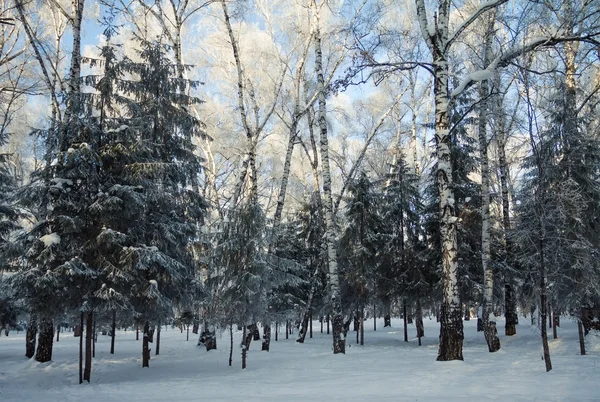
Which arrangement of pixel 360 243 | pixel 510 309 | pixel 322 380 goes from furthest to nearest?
pixel 360 243, pixel 510 309, pixel 322 380

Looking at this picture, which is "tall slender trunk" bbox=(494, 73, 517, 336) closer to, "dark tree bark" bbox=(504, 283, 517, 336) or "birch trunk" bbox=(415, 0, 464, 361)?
"dark tree bark" bbox=(504, 283, 517, 336)

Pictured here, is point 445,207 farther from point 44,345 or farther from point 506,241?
point 44,345

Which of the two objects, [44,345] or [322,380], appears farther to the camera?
[44,345]

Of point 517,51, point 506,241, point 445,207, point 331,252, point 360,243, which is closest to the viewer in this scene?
point 517,51

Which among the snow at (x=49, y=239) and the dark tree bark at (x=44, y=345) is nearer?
the snow at (x=49, y=239)

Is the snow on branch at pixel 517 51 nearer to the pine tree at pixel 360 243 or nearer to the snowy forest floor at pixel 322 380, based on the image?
the snowy forest floor at pixel 322 380

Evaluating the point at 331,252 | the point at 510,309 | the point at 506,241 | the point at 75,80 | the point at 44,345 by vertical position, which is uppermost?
the point at 75,80

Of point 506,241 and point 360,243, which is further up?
point 360,243

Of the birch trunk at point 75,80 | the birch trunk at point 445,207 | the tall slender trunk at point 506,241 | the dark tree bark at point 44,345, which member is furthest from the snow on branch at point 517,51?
the dark tree bark at point 44,345

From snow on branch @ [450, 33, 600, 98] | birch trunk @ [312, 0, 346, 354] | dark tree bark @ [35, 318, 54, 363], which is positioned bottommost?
dark tree bark @ [35, 318, 54, 363]

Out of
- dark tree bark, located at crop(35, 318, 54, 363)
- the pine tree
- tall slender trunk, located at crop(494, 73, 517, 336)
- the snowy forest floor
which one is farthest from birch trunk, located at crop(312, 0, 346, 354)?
dark tree bark, located at crop(35, 318, 54, 363)

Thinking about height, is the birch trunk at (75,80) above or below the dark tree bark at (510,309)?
above

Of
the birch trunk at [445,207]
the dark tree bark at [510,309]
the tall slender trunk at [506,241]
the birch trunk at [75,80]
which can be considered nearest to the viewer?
the birch trunk at [445,207]

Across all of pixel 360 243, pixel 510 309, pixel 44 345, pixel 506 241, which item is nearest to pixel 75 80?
pixel 44 345
